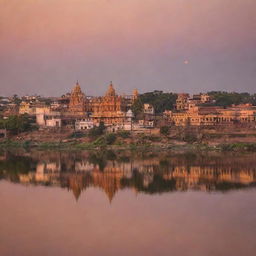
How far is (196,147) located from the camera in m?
26.8

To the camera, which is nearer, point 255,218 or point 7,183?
point 255,218

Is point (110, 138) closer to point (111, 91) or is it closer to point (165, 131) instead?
point (165, 131)

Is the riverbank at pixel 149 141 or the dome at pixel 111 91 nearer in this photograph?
the riverbank at pixel 149 141

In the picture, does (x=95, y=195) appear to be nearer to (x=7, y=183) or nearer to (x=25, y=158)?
(x=7, y=183)

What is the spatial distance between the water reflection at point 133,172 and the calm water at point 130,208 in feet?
0.10

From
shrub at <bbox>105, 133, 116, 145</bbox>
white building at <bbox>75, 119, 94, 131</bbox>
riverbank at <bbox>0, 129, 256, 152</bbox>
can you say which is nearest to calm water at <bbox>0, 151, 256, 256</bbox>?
riverbank at <bbox>0, 129, 256, 152</bbox>

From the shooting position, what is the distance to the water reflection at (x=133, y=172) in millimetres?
15609

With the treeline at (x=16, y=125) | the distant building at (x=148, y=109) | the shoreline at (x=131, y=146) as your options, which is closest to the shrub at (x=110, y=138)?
the shoreline at (x=131, y=146)

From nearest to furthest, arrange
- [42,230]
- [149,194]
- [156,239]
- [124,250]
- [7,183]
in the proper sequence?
[124,250]
[156,239]
[42,230]
[149,194]
[7,183]

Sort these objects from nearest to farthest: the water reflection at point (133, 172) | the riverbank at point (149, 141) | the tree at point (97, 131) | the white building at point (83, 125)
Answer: the water reflection at point (133, 172) → the riverbank at point (149, 141) → the tree at point (97, 131) → the white building at point (83, 125)

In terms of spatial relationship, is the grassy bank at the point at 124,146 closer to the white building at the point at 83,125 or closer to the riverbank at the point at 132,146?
the riverbank at the point at 132,146

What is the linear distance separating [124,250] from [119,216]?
2.52 metres

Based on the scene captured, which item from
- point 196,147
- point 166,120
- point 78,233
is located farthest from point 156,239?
point 166,120

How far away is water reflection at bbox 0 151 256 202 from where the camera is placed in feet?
51.2
